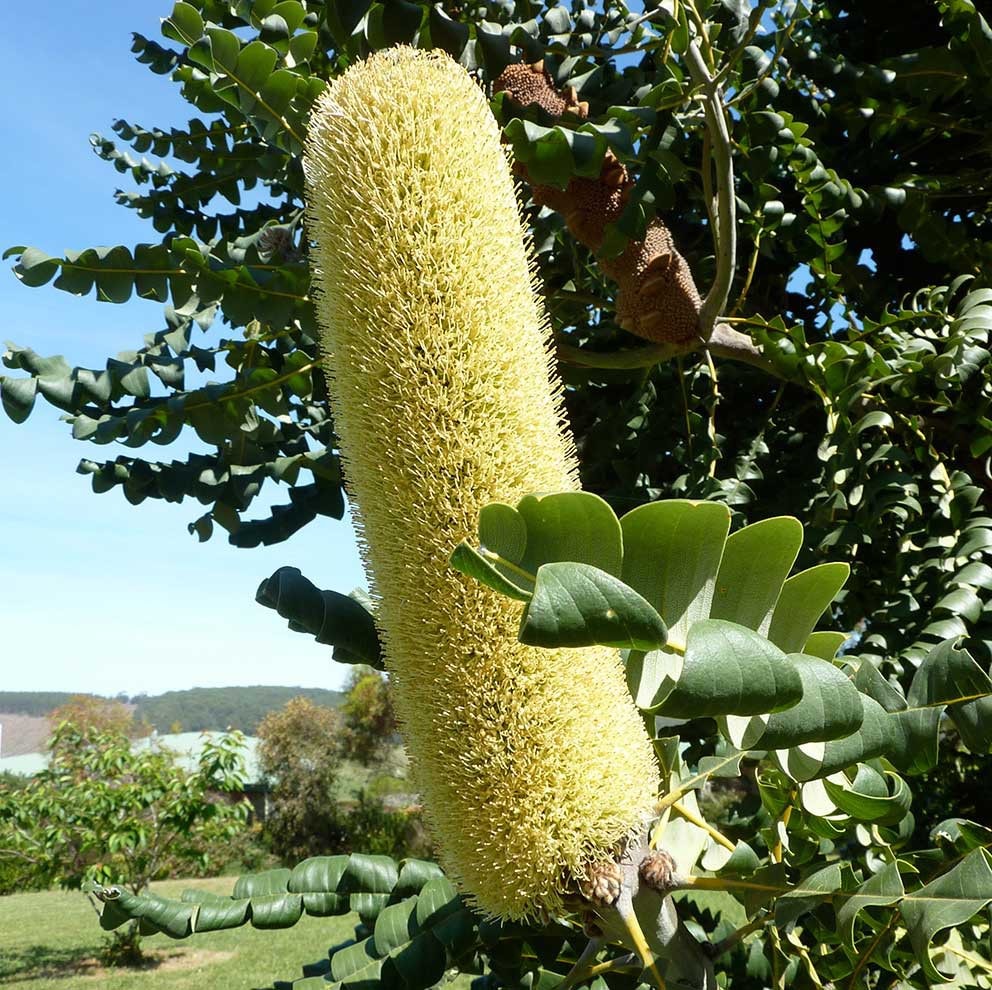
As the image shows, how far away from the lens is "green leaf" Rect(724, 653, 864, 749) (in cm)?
94

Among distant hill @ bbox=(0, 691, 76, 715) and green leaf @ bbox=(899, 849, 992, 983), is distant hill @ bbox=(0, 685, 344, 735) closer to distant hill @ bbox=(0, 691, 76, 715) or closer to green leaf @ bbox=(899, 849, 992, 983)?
distant hill @ bbox=(0, 691, 76, 715)

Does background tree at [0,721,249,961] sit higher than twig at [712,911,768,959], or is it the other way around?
twig at [712,911,768,959]

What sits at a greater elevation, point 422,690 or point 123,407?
point 123,407

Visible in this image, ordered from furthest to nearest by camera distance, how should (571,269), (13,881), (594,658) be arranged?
(13,881)
(571,269)
(594,658)

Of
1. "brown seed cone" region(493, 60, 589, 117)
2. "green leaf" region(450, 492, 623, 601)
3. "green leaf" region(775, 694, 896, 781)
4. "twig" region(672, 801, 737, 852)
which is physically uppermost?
"brown seed cone" region(493, 60, 589, 117)

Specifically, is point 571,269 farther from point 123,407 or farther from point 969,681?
point 969,681

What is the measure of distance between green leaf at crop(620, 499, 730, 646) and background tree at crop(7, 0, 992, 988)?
0.45 m

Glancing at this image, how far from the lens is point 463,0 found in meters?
2.04

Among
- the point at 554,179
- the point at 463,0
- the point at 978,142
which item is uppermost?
the point at 978,142

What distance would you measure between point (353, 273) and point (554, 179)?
1.70ft

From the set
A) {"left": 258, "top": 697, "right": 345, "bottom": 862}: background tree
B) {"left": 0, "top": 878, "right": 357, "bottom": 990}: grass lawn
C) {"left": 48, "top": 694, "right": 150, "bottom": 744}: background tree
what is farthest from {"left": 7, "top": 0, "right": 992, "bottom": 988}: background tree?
{"left": 48, "top": 694, "right": 150, "bottom": 744}: background tree

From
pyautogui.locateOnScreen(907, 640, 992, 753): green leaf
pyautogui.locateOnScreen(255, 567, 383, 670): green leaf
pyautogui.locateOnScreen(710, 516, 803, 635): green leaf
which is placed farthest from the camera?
pyautogui.locateOnScreen(255, 567, 383, 670): green leaf

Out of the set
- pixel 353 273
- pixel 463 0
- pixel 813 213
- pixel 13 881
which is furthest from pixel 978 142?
pixel 13 881

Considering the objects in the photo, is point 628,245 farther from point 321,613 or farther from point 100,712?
point 100,712
